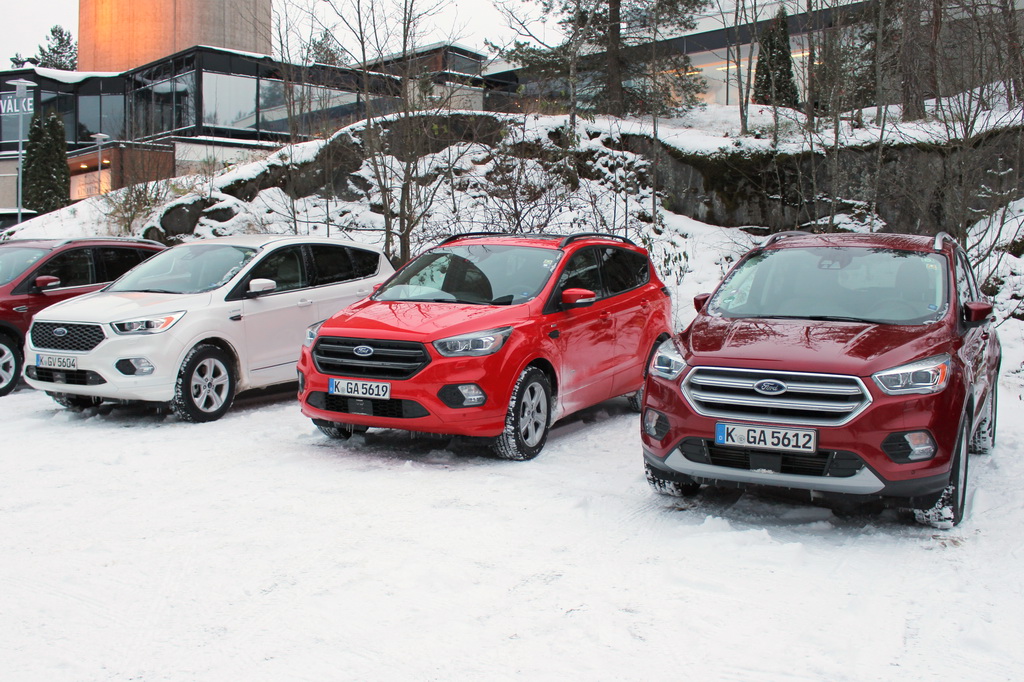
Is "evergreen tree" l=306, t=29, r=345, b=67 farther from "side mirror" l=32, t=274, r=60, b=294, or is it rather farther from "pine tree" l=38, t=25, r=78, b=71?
"pine tree" l=38, t=25, r=78, b=71

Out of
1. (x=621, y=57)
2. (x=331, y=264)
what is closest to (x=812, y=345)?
(x=331, y=264)

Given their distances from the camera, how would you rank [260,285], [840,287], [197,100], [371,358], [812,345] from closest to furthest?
1. [812,345]
2. [840,287]
3. [371,358]
4. [260,285]
5. [197,100]

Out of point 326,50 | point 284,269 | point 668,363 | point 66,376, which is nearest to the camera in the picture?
point 668,363

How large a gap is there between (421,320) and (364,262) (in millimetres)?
3707

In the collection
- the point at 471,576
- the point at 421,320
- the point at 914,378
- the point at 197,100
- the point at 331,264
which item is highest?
the point at 197,100

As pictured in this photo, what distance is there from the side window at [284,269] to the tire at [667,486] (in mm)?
5048

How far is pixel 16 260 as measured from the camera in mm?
10781

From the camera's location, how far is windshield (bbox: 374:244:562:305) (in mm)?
7629

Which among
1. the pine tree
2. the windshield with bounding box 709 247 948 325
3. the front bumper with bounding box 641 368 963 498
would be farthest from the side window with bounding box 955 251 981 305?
the pine tree

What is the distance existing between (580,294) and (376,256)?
13.3 feet

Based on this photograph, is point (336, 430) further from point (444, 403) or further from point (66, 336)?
point (66, 336)

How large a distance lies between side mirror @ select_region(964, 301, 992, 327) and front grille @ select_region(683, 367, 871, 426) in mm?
1210

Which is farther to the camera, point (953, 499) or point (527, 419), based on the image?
point (527, 419)

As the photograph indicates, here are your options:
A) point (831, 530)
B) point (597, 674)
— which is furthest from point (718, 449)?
point (597, 674)
